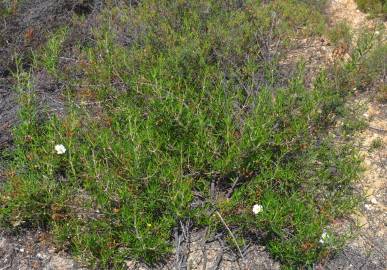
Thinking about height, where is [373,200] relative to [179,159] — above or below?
below

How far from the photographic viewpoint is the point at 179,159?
3.86 metres

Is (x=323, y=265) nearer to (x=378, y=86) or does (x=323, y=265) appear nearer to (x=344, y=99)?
(x=344, y=99)

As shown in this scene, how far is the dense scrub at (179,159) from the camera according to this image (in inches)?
137

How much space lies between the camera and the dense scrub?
3.49m

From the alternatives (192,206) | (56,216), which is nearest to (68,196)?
(56,216)

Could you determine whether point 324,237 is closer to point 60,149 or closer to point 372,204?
point 372,204

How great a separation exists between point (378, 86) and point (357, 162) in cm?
175

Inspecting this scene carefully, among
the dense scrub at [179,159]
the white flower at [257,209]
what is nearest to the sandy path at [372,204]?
the dense scrub at [179,159]

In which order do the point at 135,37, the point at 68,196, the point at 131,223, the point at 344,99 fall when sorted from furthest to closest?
the point at 135,37, the point at 344,99, the point at 68,196, the point at 131,223

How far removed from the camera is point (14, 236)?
3773 millimetres

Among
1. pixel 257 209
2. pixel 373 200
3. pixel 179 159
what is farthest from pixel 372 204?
pixel 179 159

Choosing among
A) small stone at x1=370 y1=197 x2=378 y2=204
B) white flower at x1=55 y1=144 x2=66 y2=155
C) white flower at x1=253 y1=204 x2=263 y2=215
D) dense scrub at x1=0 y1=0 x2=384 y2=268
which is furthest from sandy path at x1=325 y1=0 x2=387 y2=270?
white flower at x1=55 y1=144 x2=66 y2=155

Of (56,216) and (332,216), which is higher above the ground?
(332,216)

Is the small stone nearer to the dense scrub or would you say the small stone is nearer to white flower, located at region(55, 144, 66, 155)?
the dense scrub
